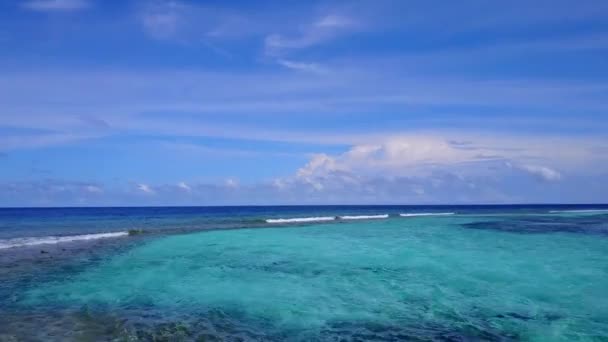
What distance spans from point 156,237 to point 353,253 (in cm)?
1549

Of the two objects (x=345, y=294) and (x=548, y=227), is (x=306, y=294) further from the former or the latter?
(x=548, y=227)

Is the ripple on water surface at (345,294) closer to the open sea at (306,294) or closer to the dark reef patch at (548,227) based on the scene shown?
the open sea at (306,294)

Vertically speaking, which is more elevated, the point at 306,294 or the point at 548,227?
the point at 548,227

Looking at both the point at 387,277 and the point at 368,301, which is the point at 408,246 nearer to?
the point at 387,277

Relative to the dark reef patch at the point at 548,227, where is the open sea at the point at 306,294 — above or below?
below

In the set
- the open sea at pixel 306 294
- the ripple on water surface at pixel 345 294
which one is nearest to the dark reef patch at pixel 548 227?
the open sea at pixel 306 294

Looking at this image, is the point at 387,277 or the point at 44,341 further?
the point at 387,277

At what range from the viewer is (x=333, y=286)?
583 inches

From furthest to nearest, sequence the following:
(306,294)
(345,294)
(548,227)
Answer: (548,227) < (306,294) < (345,294)

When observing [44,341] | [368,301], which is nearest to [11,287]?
[44,341]

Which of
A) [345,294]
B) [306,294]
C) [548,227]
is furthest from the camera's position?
[548,227]

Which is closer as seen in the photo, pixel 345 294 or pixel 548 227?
pixel 345 294

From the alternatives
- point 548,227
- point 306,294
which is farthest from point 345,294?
point 548,227

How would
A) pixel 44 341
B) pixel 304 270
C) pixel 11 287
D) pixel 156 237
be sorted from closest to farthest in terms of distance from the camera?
pixel 44 341 → pixel 11 287 → pixel 304 270 → pixel 156 237
